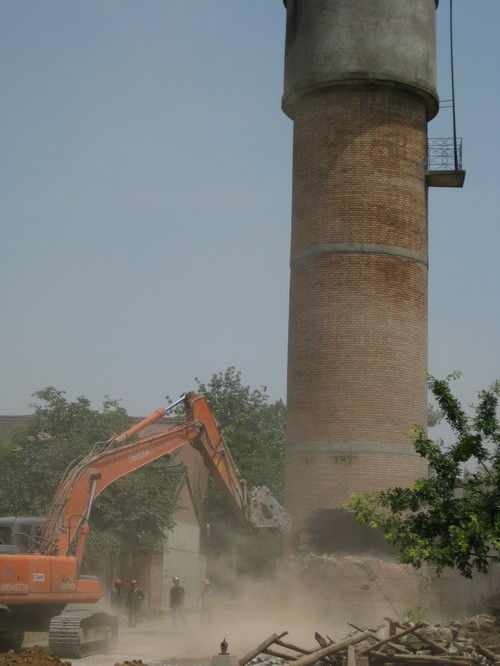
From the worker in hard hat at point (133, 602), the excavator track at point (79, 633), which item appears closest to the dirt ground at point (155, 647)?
the excavator track at point (79, 633)

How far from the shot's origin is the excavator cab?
2584 centimetres

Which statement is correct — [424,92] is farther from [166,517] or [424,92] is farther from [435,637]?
[435,637]

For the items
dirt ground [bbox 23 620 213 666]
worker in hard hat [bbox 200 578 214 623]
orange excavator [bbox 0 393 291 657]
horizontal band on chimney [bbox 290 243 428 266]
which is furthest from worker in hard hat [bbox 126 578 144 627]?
horizontal band on chimney [bbox 290 243 428 266]

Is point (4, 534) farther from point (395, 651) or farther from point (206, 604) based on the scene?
point (395, 651)

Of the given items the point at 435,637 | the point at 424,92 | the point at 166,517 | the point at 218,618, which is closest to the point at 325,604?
the point at 218,618

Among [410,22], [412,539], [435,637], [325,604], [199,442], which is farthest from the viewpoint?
[410,22]

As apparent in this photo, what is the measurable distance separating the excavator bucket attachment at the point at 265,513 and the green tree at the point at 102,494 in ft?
24.6

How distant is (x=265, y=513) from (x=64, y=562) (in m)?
8.49

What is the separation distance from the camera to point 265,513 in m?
31.7

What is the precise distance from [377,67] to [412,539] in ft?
53.4

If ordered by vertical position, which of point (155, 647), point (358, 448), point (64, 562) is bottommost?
point (155, 647)

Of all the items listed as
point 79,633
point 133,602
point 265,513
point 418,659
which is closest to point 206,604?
point 133,602

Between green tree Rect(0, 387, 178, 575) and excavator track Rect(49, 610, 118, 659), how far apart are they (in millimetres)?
10175

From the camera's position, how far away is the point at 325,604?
32375mm
